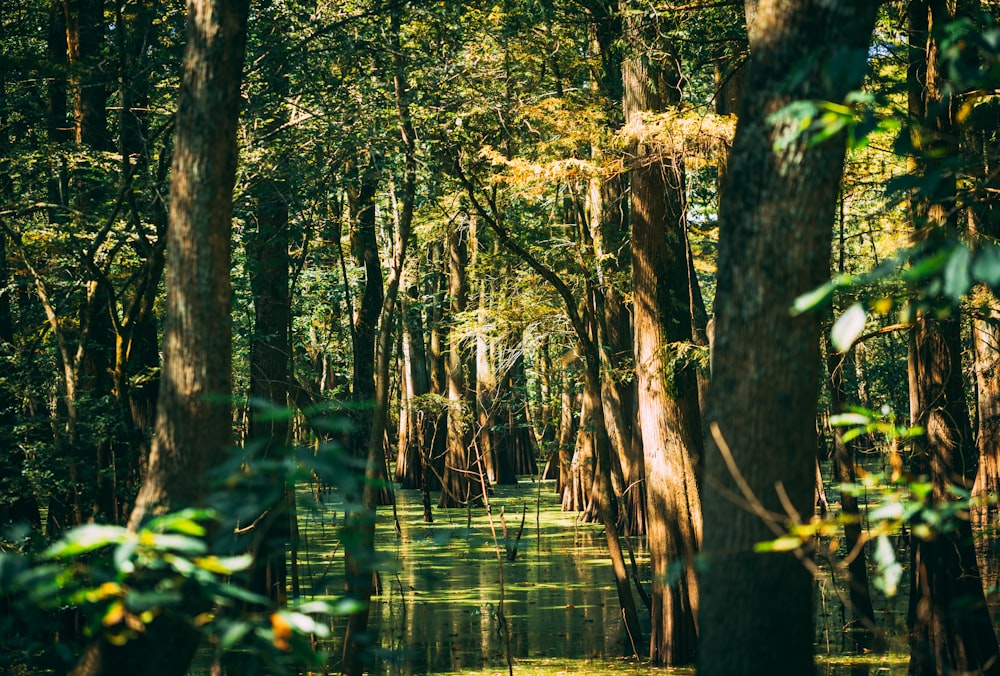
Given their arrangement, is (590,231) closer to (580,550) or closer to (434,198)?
(434,198)

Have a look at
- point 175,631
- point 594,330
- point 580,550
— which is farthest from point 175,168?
point 580,550

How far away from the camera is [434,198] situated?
1062cm

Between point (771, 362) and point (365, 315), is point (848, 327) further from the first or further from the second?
point (365, 315)

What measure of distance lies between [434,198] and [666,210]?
8.82 feet

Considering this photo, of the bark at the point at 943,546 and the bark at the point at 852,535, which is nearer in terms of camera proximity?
the bark at the point at 943,546

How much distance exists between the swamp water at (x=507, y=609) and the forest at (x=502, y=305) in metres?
0.08

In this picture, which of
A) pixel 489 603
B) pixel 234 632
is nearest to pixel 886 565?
pixel 234 632

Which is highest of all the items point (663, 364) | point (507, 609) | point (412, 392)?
point (412, 392)

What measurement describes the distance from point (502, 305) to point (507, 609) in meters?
4.23

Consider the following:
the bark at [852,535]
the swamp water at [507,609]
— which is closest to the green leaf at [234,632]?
the swamp water at [507,609]

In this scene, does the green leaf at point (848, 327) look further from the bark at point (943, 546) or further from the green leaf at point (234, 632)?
the bark at point (943, 546)

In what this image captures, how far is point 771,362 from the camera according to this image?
2865 mm

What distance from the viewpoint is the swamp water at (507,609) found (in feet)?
27.5

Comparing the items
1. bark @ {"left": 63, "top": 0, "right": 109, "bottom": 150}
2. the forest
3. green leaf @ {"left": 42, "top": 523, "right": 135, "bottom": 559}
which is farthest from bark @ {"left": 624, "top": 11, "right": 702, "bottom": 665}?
green leaf @ {"left": 42, "top": 523, "right": 135, "bottom": 559}
